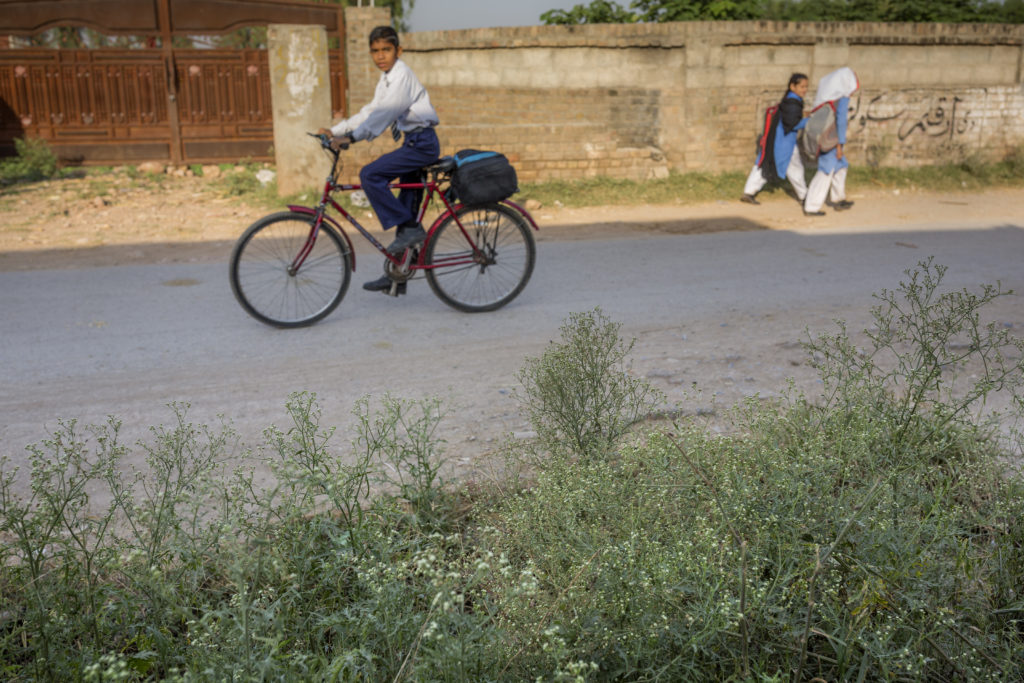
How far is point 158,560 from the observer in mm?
2340

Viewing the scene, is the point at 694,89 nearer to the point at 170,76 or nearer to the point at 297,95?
the point at 297,95

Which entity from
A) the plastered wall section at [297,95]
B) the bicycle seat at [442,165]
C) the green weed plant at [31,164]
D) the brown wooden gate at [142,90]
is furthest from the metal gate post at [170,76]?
the bicycle seat at [442,165]

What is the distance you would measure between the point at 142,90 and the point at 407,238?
38.6 feet

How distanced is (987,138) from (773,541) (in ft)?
47.0

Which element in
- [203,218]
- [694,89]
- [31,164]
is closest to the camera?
[203,218]

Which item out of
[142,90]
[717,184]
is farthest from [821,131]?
[142,90]

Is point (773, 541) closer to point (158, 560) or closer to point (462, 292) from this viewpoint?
point (158, 560)

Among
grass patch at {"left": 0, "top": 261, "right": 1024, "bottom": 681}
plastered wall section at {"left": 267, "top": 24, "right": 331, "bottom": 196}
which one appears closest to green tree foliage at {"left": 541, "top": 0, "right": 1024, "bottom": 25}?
plastered wall section at {"left": 267, "top": 24, "right": 331, "bottom": 196}

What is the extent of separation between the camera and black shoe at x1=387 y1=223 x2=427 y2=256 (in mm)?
5934

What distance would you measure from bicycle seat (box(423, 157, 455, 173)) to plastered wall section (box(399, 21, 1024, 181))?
5.66m

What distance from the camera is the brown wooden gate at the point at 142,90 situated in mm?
15031

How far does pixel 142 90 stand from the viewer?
603 inches

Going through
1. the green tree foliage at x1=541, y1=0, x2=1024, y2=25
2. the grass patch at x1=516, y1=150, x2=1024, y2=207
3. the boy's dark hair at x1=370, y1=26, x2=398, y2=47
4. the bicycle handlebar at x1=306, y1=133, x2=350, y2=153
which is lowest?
the grass patch at x1=516, y1=150, x2=1024, y2=207

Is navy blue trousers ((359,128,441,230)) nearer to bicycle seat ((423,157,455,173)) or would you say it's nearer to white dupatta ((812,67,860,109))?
bicycle seat ((423,157,455,173))
